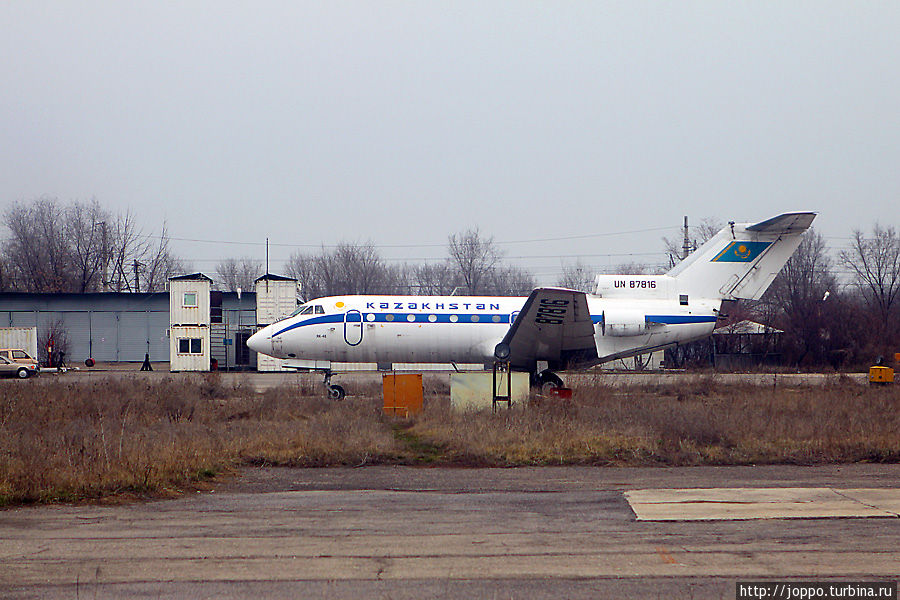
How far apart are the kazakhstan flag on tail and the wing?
5.43 m

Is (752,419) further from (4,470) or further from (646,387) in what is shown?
(4,470)

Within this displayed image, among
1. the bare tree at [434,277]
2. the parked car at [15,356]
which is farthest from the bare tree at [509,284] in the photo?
the parked car at [15,356]

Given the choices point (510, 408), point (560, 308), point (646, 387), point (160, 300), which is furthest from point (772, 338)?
point (160, 300)

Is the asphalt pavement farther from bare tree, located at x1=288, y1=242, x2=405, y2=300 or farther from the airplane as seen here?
bare tree, located at x1=288, y1=242, x2=405, y2=300

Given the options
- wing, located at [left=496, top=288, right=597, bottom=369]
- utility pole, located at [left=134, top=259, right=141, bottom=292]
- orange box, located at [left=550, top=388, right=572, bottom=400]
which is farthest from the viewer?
utility pole, located at [left=134, top=259, right=141, bottom=292]

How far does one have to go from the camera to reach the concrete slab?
8.57 m

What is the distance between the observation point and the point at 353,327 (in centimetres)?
2411

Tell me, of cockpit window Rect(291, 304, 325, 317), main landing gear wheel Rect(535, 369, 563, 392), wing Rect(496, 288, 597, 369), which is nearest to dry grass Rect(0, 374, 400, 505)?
cockpit window Rect(291, 304, 325, 317)

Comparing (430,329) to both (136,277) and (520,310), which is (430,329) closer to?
(520,310)

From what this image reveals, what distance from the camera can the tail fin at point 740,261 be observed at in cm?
2438

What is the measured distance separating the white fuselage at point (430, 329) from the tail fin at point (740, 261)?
71 cm

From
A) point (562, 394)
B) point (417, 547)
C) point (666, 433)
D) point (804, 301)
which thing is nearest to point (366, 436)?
point (666, 433)

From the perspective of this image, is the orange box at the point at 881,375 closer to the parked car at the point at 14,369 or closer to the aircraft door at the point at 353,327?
the aircraft door at the point at 353,327

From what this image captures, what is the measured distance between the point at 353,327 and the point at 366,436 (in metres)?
10.0
